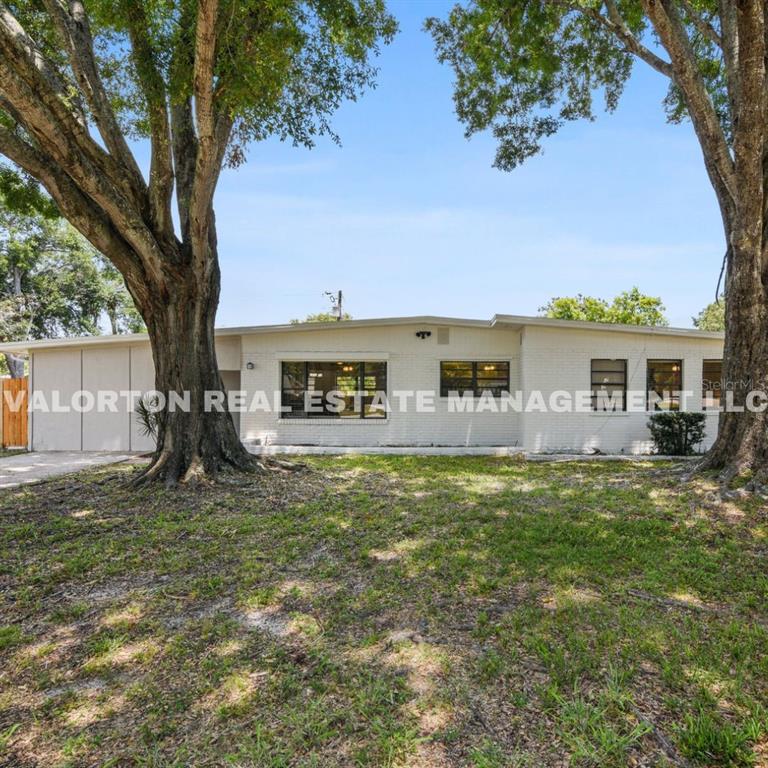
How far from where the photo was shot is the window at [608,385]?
1133 centimetres

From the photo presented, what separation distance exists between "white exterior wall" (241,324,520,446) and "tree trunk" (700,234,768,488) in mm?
5186

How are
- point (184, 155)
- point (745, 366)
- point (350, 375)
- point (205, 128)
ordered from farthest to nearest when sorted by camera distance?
point (350, 375)
point (184, 155)
point (745, 366)
point (205, 128)

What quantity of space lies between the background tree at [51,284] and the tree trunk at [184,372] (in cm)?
1855

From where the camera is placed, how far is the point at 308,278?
89.2ft

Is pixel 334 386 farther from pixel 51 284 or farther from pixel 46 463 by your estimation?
pixel 51 284

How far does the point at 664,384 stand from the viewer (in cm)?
1130

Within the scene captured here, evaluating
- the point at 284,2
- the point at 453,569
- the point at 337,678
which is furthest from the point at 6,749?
the point at 284,2

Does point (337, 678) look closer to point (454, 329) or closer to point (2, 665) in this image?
point (2, 665)

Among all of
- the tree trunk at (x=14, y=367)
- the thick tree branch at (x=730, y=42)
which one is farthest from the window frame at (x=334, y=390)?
the tree trunk at (x=14, y=367)

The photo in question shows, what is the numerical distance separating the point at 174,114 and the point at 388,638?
315 inches

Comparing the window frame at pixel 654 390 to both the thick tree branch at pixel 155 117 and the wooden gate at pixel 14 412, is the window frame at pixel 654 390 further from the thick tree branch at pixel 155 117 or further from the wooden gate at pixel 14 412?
the wooden gate at pixel 14 412

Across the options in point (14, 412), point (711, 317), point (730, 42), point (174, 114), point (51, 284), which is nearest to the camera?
point (730, 42)

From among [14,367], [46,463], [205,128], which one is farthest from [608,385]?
[14,367]

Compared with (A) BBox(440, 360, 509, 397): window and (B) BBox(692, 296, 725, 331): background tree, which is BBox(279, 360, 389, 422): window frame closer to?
(A) BBox(440, 360, 509, 397): window
